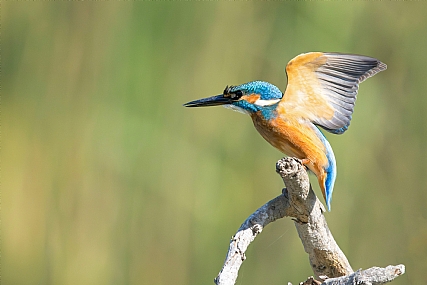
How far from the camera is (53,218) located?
2.40m

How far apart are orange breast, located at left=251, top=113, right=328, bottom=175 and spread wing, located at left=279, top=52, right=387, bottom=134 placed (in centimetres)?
4

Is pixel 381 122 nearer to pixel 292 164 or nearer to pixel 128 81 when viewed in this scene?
pixel 128 81

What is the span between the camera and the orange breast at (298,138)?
5.57 ft

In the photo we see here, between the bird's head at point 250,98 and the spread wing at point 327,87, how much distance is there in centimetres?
6

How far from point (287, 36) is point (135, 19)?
0.64 meters

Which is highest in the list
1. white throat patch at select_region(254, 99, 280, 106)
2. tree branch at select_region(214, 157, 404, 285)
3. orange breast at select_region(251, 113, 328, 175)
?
white throat patch at select_region(254, 99, 280, 106)

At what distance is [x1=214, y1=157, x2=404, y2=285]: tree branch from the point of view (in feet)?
4.76

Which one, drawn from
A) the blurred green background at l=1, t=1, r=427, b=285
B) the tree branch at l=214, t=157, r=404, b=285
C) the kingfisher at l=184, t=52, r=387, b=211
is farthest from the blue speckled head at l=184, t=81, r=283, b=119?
the blurred green background at l=1, t=1, r=427, b=285

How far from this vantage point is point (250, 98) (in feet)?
5.83

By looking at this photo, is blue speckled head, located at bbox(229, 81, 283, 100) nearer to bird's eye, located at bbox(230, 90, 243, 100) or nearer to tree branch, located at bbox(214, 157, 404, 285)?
bird's eye, located at bbox(230, 90, 243, 100)

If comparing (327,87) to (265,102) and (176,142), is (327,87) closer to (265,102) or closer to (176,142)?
(265,102)

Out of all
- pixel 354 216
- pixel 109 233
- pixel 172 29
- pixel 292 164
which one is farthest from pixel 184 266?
pixel 292 164

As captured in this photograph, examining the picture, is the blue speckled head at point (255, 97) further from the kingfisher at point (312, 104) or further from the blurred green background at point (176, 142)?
the blurred green background at point (176, 142)

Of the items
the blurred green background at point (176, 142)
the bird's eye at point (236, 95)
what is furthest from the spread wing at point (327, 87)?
the blurred green background at point (176, 142)
